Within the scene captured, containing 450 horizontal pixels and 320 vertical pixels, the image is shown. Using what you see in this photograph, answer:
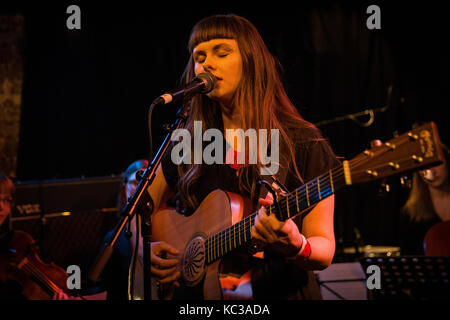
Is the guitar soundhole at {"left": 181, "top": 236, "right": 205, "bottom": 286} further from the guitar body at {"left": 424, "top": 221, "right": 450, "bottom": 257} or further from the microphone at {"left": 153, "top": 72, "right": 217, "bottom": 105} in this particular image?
the guitar body at {"left": 424, "top": 221, "right": 450, "bottom": 257}

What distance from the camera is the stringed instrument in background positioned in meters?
1.32

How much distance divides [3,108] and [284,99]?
4277 mm

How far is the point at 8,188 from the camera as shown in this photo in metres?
3.61

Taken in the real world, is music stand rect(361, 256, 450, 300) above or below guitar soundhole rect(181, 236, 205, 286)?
below

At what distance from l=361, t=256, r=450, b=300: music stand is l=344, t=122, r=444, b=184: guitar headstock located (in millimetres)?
1354

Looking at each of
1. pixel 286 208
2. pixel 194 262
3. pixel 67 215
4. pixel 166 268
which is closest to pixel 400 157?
pixel 286 208

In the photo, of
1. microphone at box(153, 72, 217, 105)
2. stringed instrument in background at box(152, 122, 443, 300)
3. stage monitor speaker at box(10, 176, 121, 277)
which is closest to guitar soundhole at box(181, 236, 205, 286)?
stringed instrument in background at box(152, 122, 443, 300)

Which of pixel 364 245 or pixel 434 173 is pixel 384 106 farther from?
pixel 364 245

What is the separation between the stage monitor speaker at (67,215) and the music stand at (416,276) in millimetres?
2591

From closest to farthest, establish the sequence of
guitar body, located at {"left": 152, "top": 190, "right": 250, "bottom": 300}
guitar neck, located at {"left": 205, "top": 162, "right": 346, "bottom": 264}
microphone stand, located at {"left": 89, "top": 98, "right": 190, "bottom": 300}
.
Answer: guitar neck, located at {"left": 205, "top": 162, "right": 346, "bottom": 264} < microphone stand, located at {"left": 89, "top": 98, "right": 190, "bottom": 300} < guitar body, located at {"left": 152, "top": 190, "right": 250, "bottom": 300}

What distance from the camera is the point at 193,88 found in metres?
1.83

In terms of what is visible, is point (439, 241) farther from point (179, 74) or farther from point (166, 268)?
point (179, 74)
